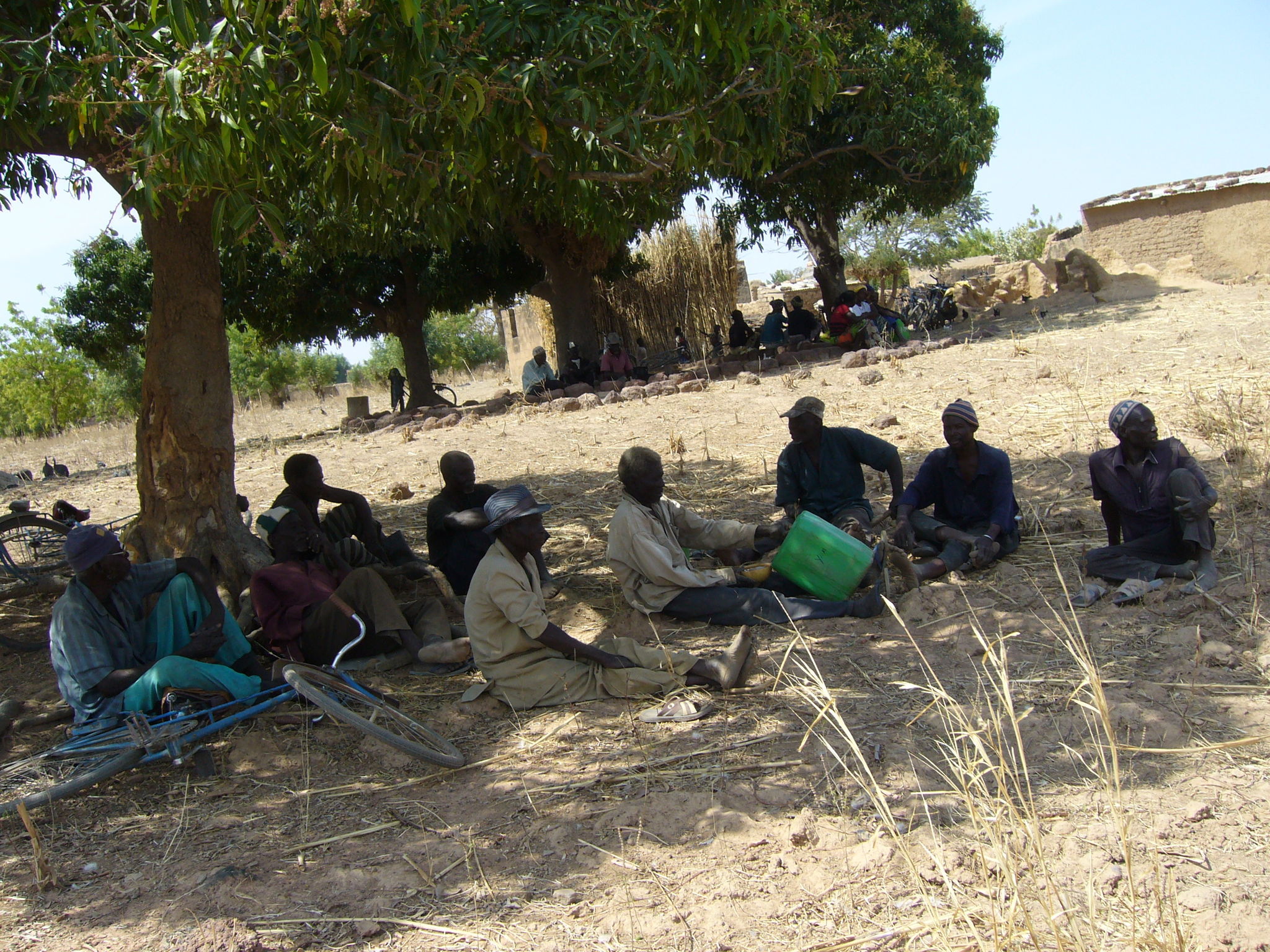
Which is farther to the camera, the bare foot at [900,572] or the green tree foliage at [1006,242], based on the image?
the green tree foliage at [1006,242]

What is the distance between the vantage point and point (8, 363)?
24609mm

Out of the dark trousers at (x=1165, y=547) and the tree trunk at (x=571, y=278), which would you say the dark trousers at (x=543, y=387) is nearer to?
the tree trunk at (x=571, y=278)

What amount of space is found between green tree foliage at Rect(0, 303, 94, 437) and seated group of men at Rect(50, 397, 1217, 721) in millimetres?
22757

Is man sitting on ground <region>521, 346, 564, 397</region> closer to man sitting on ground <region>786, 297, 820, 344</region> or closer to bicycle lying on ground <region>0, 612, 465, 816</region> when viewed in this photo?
man sitting on ground <region>786, 297, 820, 344</region>

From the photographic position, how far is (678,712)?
4.03m

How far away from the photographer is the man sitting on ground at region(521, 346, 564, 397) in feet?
46.5

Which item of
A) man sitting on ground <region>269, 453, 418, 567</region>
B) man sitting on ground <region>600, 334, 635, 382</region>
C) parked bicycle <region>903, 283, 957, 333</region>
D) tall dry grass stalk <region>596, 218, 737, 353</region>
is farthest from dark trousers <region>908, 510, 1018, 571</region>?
tall dry grass stalk <region>596, 218, 737, 353</region>

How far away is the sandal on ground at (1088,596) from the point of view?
4637 mm

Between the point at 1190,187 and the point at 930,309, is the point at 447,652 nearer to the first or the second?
the point at 930,309

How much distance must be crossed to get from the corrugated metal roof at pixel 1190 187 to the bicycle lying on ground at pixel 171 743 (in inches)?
710

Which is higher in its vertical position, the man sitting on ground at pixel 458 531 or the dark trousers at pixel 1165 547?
the man sitting on ground at pixel 458 531

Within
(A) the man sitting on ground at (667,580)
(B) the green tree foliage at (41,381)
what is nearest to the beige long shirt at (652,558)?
(A) the man sitting on ground at (667,580)

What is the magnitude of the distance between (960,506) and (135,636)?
4.47 metres

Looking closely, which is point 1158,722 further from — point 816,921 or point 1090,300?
point 1090,300
